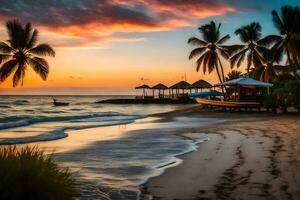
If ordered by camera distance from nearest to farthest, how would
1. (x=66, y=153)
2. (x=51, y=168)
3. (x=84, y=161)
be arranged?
(x=51, y=168), (x=84, y=161), (x=66, y=153)

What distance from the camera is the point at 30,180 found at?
460cm

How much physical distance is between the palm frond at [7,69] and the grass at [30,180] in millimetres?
13675

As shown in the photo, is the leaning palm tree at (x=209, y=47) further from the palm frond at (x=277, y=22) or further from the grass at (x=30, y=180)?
the grass at (x=30, y=180)

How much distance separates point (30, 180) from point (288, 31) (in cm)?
4761

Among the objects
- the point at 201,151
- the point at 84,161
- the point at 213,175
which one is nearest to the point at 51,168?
the point at 213,175

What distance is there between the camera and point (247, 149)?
38.0 ft

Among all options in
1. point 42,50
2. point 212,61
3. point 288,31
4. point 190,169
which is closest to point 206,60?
point 212,61

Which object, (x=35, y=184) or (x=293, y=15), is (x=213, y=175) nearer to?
(x=35, y=184)

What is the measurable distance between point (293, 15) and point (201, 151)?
40407 millimetres

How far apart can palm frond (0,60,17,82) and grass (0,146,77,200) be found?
44.9ft

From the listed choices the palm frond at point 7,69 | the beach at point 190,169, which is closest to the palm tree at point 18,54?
the palm frond at point 7,69

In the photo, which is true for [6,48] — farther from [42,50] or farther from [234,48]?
[234,48]

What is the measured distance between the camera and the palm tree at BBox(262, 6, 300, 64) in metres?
46.4

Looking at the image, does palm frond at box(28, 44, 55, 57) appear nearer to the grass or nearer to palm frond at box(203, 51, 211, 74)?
the grass
